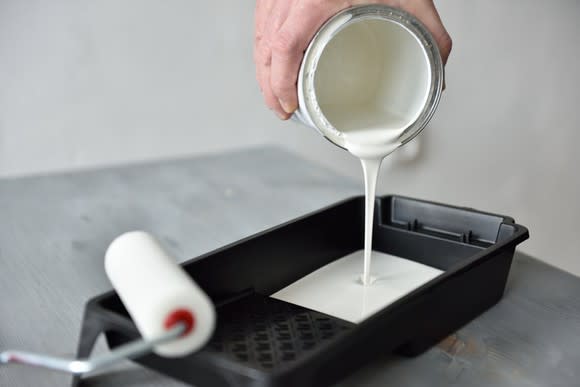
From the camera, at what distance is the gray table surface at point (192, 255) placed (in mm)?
643

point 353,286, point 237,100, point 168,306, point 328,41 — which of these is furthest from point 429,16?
point 237,100

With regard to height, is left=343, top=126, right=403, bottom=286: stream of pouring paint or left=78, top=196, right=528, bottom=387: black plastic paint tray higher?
left=343, top=126, right=403, bottom=286: stream of pouring paint

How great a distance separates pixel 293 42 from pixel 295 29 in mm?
14

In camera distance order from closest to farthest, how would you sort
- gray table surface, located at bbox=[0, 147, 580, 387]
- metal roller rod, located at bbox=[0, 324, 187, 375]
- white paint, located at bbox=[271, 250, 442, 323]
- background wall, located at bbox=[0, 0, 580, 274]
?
metal roller rod, located at bbox=[0, 324, 187, 375]
gray table surface, located at bbox=[0, 147, 580, 387]
white paint, located at bbox=[271, 250, 442, 323]
background wall, located at bbox=[0, 0, 580, 274]

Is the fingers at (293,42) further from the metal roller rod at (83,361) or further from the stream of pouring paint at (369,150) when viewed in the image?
the metal roller rod at (83,361)

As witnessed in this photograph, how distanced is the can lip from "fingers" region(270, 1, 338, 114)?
1 cm

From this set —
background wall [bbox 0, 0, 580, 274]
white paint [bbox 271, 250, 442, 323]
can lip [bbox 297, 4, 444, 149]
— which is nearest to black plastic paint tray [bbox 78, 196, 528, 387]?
white paint [bbox 271, 250, 442, 323]

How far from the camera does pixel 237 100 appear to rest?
5.85 feet

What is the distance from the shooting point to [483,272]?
70 centimetres

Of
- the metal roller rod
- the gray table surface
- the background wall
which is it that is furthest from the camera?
the background wall

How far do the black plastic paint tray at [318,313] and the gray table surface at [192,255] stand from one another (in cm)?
4

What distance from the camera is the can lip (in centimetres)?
69

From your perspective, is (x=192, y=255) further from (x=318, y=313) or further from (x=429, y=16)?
(x=429, y=16)

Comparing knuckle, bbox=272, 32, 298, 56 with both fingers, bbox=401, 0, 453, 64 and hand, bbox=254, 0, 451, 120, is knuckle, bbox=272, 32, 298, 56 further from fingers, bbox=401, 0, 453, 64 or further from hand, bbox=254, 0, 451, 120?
fingers, bbox=401, 0, 453, 64
